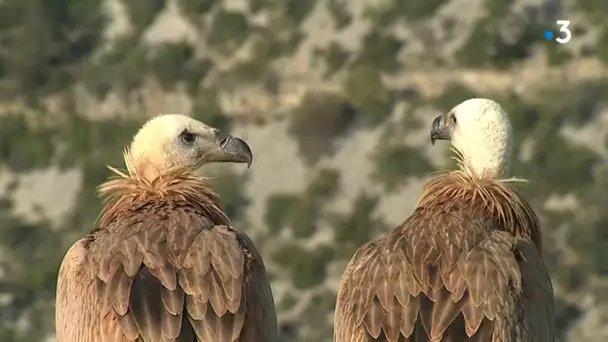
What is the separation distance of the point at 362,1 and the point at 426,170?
586 cm

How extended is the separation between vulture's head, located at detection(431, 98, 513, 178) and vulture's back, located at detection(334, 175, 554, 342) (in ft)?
2.01

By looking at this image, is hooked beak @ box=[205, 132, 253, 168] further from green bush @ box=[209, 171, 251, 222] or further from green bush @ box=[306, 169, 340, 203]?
green bush @ box=[306, 169, 340, 203]

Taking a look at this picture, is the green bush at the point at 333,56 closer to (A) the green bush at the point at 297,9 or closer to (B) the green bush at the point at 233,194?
(A) the green bush at the point at 297,9

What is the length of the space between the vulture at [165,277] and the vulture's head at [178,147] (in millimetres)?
202

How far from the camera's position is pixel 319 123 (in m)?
23.7

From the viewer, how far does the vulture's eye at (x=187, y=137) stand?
→ 8.35 metres

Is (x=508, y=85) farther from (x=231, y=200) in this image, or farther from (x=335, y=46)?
(x=231, y=200)

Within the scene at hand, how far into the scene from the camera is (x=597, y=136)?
914 inches

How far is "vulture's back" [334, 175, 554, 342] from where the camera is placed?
667 cm

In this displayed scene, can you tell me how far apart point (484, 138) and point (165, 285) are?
2471mm

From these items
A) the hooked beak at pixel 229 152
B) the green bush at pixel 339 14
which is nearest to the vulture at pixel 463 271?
the hooked beak at pixel 229 152

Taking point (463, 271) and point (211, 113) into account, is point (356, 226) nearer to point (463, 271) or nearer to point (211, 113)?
point (211, 113)

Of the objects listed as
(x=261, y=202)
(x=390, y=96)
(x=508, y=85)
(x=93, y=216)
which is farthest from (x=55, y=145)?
(x=508, y=85)

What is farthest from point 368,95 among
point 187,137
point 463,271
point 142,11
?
point 463,271
